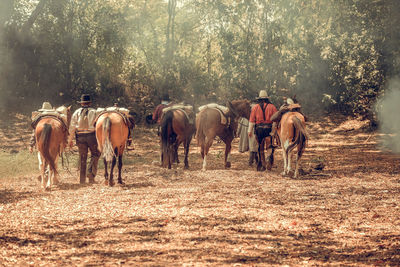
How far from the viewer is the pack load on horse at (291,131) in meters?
12.2

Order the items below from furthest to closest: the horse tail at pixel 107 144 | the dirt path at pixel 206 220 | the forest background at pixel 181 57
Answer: the forest background at pixel 181 57 < the horse tail at pixel 107 144 < the dirt path at pixel 206 220

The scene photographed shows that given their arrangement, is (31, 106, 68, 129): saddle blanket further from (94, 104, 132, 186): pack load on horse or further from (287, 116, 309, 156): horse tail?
(287, 116, 309, 156): horse tail

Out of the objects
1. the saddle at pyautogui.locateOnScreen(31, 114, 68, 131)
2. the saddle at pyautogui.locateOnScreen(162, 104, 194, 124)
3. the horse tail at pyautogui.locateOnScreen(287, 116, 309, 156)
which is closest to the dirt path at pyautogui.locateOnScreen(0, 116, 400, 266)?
the horse tail at pyautogui.locateOnScreen(287, 116, 309, 156)

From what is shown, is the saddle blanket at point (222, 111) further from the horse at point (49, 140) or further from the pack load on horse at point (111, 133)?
the horse at point (49, 140)

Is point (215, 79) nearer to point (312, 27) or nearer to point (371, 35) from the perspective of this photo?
point (312, 27)

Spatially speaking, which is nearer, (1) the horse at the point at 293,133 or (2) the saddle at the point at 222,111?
(1) the horse at the point at 293,133

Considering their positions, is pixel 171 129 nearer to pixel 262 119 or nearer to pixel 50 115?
pixel 262 119

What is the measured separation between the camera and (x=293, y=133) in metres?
12.3

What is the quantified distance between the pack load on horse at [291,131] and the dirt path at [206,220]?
0.73m

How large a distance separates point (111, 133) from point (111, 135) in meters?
0.04

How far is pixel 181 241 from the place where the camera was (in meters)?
6.08

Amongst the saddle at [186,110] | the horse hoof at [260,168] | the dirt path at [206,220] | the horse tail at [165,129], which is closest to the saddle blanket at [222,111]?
the saddle at [186,110]

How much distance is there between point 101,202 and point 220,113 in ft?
19.8

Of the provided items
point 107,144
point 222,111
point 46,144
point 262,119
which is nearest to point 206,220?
point 107,144
